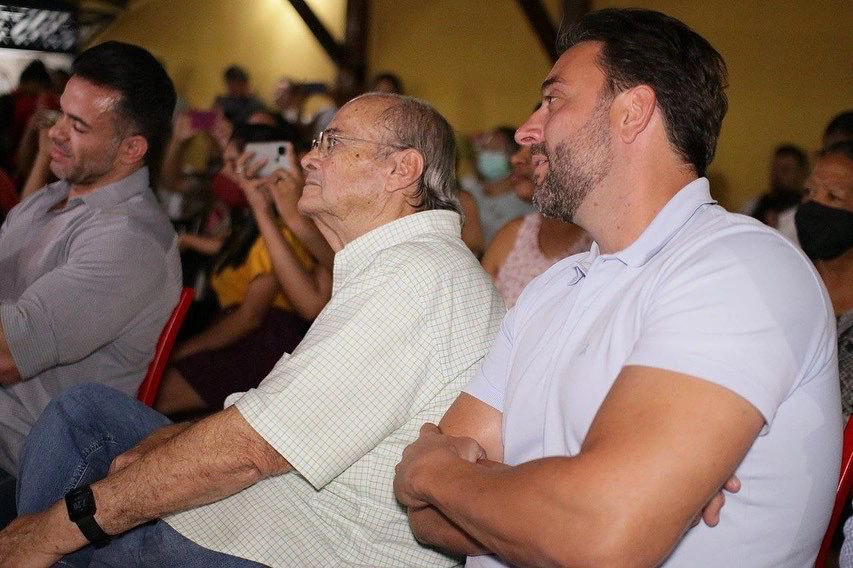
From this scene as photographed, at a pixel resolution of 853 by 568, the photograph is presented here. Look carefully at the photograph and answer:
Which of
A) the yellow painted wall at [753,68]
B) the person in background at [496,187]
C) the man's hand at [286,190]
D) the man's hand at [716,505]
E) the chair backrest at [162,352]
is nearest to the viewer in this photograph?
the man's hand at [716,505]

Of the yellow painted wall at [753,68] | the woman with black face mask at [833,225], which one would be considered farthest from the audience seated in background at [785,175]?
the woman with black face mask at [833,225]

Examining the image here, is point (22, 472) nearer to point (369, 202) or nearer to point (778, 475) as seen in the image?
point (369, 202)

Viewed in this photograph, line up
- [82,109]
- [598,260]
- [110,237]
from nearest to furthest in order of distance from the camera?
[598,260] → [110,237] → [82,109]

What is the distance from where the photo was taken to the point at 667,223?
1.31m

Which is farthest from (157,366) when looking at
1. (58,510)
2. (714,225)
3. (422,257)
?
(714,225)

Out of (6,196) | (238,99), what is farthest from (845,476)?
(238,99)

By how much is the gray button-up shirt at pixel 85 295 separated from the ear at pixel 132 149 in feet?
0.14

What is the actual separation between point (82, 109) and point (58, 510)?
4.03 feet


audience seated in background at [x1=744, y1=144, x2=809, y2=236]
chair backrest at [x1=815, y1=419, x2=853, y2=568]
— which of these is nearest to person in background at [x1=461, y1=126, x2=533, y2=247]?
audience seated in background at [x1=744, y1=144, x2=809, y2=236]

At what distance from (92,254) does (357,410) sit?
3.44 ft

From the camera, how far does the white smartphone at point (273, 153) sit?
3.27 meters

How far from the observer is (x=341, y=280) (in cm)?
179

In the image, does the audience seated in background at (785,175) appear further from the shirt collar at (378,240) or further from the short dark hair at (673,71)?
the short dark hair at (673,71)

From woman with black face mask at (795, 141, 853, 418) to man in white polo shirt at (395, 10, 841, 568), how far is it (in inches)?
60.8
